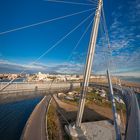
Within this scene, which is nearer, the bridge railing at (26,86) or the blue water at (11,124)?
the blue water at (11,124)

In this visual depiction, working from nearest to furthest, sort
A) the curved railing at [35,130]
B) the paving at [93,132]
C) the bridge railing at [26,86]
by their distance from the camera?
the curved railing at [35,130] → the paving at [93,132] → the bridge railing at [26,86]

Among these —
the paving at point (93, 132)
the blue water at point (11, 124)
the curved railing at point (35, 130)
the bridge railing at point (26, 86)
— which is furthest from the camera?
the bridge railing at point (26, 86)

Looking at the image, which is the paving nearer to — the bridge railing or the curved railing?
the curved railing

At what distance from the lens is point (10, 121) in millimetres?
35312

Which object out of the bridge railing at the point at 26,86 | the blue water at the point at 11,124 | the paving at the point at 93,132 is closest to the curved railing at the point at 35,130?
the blue water at the point at 11,124

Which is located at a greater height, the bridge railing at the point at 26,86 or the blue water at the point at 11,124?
the bridge railing at the point at 26,86

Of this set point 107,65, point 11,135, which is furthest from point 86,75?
point 11,135

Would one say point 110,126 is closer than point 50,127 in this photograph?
No

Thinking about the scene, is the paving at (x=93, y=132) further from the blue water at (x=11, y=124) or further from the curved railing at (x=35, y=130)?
the blue water at (x=11, y=124)

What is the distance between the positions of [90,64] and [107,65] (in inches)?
167

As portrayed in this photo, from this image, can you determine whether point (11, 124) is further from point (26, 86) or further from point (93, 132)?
point (26, 86)

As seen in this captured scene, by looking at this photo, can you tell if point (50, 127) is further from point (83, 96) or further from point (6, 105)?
point (6, 105)

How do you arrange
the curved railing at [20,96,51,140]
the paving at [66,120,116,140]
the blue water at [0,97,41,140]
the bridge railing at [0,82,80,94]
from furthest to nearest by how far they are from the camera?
the bridge railing at [0,82,80,94] < the blue water at [0,97,41,140] < the paving at [66,120,116,140] < the curved railing at [20,96,51,140]

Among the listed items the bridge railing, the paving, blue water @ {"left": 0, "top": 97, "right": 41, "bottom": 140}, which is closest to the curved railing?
blue water @ {"left": 0, "top": 97, "right": 41, "bottom": 140}
